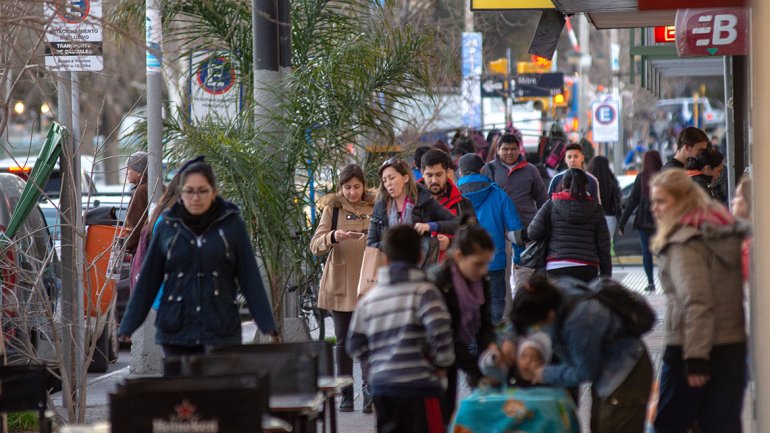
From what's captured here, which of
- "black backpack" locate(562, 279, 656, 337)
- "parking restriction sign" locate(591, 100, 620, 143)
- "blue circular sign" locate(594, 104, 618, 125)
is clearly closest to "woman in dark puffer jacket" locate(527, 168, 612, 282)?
"black backpack" locate(562, 279, 656, 337)

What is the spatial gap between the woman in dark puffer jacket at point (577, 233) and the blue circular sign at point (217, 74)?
10.7 feet

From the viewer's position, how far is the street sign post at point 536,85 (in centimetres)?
2517

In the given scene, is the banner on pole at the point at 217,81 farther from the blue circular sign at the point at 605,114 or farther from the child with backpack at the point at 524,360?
the blue circular sign at the point at 605,114

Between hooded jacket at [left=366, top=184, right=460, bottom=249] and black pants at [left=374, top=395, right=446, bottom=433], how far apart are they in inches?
102

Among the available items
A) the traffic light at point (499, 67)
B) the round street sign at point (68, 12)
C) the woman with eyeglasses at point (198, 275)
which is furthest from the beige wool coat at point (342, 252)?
the traffic light at point (499, 67)

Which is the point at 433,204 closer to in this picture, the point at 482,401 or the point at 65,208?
the point at 65,208

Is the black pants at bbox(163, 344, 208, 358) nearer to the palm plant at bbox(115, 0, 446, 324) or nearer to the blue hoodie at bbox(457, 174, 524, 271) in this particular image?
the palm plant at bbox(115, 0, 446, 324)

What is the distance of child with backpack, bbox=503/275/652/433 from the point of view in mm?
6297

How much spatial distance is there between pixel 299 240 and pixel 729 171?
16.9 feet

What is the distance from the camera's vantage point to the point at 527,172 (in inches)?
509

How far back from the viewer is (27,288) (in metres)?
9.36

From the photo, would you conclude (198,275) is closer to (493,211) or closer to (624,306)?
(624,306)

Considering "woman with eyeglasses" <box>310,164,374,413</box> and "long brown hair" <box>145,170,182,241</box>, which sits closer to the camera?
"long brown hair" <box>145,170,182,241</box>

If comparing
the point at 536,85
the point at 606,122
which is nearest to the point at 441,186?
the point at 536,85
